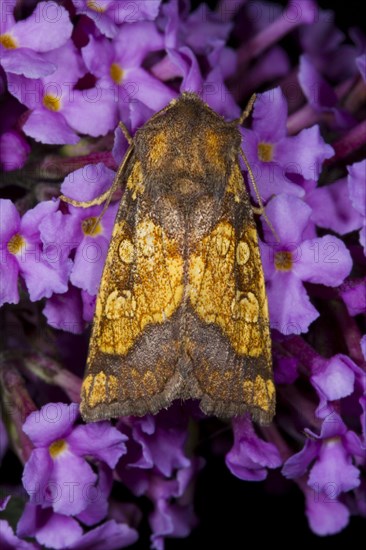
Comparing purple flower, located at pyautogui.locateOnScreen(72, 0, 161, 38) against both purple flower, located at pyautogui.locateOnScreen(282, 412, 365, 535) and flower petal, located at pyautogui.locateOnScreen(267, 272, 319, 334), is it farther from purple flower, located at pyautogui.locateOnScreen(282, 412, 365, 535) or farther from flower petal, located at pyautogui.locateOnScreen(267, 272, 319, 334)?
purple flower, located at pyautogui.locateOnScreen(282, 412, 365, 535)

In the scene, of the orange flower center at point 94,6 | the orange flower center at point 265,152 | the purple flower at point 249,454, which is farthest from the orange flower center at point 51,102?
the purple flower at point 249,454

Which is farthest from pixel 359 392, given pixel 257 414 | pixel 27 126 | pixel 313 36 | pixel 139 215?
pixel 313 36

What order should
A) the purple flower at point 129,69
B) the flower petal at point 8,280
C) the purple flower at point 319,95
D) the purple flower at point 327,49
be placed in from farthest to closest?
1. the purple flower at point 327,49
2. the purple flower at point 319,95
3. the purple flower at point 129,69
4. the flower petal at point 8,280

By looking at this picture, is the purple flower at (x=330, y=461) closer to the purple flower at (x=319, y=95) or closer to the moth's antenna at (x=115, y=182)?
the moth's antenna at (x=115, y=182)

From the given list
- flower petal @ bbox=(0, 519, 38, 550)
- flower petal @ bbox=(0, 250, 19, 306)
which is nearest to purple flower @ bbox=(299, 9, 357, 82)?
flower petal @ bbox=(0, 250, 19, 306)

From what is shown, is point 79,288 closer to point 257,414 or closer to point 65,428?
point 65,428

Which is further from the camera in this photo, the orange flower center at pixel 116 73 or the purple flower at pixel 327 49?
the purple flower at pixel 327 49

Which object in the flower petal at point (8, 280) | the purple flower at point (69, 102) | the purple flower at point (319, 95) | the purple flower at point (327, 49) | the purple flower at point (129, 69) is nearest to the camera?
the flower petal at point (8, 280)

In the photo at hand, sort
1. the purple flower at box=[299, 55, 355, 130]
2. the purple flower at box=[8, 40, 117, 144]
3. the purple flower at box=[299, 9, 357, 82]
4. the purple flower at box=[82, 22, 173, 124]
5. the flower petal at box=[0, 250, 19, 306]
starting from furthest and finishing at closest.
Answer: the purple flower at box=[299, 9, 357, 82]
the purple flower at box=[299, 55, 355, 130]
the purple flower at box=[82, 22, 173, 124]
the purple flower at box=[8, 40, 117, 144]
the flower petal at box=[0, 250, 19, 306]
